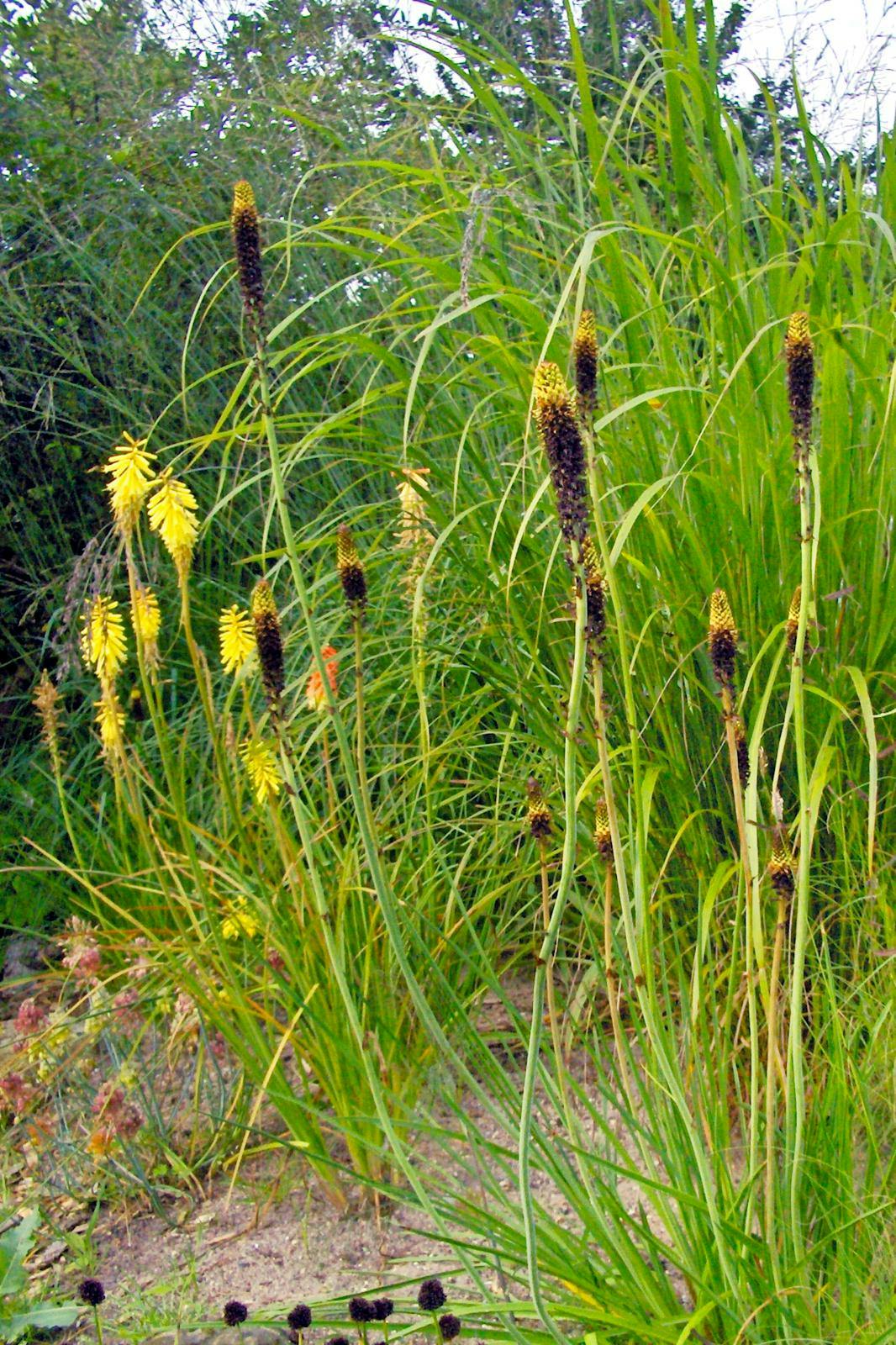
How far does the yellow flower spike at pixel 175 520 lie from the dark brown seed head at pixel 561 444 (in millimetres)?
1004

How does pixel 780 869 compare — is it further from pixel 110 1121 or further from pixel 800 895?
pixel 110 1121

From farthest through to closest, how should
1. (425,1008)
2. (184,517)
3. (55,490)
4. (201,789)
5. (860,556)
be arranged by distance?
(55,490) → (201,789) → (860,556) → (184,517) → (425,1008)

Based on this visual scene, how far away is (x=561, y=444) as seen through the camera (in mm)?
1227

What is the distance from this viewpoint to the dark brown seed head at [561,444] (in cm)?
122

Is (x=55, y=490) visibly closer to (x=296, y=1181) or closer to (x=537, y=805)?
(x=296, y=1181)

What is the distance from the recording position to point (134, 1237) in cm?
237

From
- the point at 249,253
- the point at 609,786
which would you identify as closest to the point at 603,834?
the point at 609,786

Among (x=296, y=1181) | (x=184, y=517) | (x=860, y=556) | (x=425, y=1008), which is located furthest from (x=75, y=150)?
(x=425, y=1008)

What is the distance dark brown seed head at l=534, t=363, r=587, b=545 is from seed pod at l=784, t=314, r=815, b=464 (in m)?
0.34

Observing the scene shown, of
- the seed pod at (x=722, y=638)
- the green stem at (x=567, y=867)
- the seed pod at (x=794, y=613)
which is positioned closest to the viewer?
the green stem at (x=567, y=867)

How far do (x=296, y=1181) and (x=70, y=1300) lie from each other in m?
0.43

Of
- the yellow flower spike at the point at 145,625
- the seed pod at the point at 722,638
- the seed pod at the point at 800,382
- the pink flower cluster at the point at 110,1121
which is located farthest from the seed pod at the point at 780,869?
the pink flower cluster at the point at 110,1121

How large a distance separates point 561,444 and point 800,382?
387 millimetres

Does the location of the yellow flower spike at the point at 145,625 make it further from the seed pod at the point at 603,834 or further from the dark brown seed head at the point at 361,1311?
the dark brown seed head at the point at 361,1311
